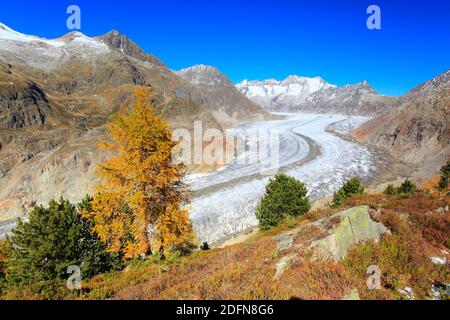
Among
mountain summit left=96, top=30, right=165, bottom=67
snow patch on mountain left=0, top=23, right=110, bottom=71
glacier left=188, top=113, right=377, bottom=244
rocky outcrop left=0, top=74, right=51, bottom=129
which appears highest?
mountain summit left=96, top=30, right=165, bottom=67

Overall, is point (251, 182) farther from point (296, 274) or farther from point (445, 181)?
point (296, 274)

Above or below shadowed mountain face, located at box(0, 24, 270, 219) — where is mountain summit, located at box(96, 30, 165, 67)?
above

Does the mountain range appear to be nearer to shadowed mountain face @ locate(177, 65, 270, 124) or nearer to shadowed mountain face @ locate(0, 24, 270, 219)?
shadowed mountain face @ locate(0, 24, 270, 219)

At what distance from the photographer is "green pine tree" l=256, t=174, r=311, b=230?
810 inches

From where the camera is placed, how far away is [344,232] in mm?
10242

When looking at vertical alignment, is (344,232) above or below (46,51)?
below

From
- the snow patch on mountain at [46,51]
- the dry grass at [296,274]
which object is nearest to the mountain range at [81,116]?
the snow patch on mountain at [46,51]

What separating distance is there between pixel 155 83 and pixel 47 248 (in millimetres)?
144770

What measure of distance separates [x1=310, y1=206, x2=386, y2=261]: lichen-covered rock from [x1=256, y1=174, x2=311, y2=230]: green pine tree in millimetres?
8843

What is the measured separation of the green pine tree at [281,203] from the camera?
810 inches

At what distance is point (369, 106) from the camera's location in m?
196

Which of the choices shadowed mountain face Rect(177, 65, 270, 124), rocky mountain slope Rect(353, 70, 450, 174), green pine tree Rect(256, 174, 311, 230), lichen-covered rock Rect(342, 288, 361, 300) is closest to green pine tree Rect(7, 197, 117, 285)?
green pine tree Rect(256, 174, 311, 230)

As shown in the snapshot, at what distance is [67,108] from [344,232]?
106794mm

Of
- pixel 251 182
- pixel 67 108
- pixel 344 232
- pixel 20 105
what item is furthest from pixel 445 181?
pixel 67 108
